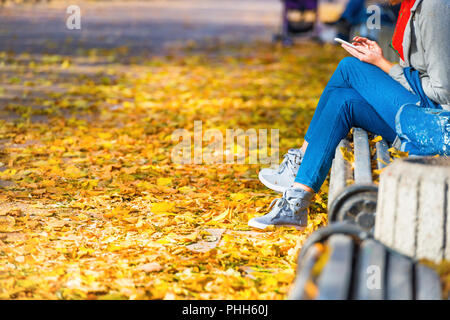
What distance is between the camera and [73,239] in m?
3.74

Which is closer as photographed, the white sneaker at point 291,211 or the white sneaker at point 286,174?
the white sneaker at point 291,211

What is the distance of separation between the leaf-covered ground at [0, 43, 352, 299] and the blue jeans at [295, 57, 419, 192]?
385 mm

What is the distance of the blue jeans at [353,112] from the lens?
12.0 feet

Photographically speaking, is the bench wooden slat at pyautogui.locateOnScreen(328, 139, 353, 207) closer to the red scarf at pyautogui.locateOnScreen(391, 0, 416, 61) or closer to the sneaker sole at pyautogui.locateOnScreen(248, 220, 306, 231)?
the sneaker sole at pyautogui.locateOnScreen(248, 220, 306, 231)

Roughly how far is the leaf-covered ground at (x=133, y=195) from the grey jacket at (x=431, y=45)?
1.01m

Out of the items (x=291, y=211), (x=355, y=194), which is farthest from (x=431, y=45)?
(x=291, y=211)

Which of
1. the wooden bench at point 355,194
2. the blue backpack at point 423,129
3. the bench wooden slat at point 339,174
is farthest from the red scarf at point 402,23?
the wooden bench at point 355,194

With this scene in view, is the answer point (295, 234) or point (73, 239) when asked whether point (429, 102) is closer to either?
point (295, 234)

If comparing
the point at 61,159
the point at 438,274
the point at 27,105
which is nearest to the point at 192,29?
the point at 27,105

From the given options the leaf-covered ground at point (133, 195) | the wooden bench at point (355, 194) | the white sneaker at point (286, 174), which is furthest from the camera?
the white sneaker at point (286, 174)

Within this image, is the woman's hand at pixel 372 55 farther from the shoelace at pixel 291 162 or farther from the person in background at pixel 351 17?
the person in background at pixel 351 17

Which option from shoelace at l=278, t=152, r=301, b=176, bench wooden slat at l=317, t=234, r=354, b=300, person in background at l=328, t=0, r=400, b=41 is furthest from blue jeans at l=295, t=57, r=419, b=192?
person in background at l=328, t=0, r=400, b=41

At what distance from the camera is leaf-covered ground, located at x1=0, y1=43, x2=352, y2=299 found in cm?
320

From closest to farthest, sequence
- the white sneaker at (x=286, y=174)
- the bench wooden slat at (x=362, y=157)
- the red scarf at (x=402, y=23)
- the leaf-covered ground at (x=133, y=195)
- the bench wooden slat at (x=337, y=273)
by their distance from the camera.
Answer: the bench wooden slat at (x=337, y=273) < the bench wooden slat at (x=362, y=157) < the leaf-covered ground at (x=133, y=195) < the red scarf at (x=402, y=23) < the white sneaker at (x=286, y=174)
